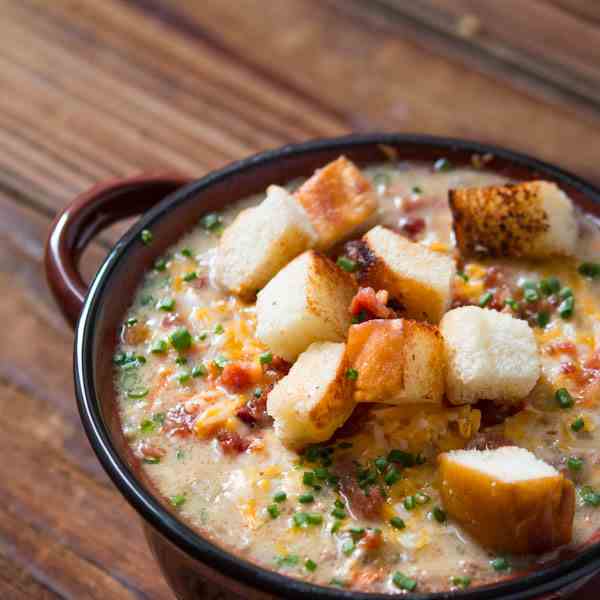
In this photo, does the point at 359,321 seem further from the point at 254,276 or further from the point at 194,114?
the point at 194,114

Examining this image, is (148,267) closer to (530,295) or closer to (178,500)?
(178,500)

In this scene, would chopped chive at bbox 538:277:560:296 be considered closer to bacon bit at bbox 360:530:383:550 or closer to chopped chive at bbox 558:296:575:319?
chopped chive at bbox 558:296:575:319

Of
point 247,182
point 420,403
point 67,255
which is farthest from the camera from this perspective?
point 247,182

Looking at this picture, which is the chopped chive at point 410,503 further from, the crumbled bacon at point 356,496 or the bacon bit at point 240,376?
the bacon bit at point 240,376

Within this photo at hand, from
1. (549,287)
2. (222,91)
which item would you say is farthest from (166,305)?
(222,91)

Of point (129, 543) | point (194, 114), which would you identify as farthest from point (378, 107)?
point (129, 543)

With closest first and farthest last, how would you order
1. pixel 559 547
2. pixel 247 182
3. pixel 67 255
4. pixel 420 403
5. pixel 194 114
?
pixel 559 547, pixel 420 403, pixel 67 255, pixel 247 182, pixel 194 114
